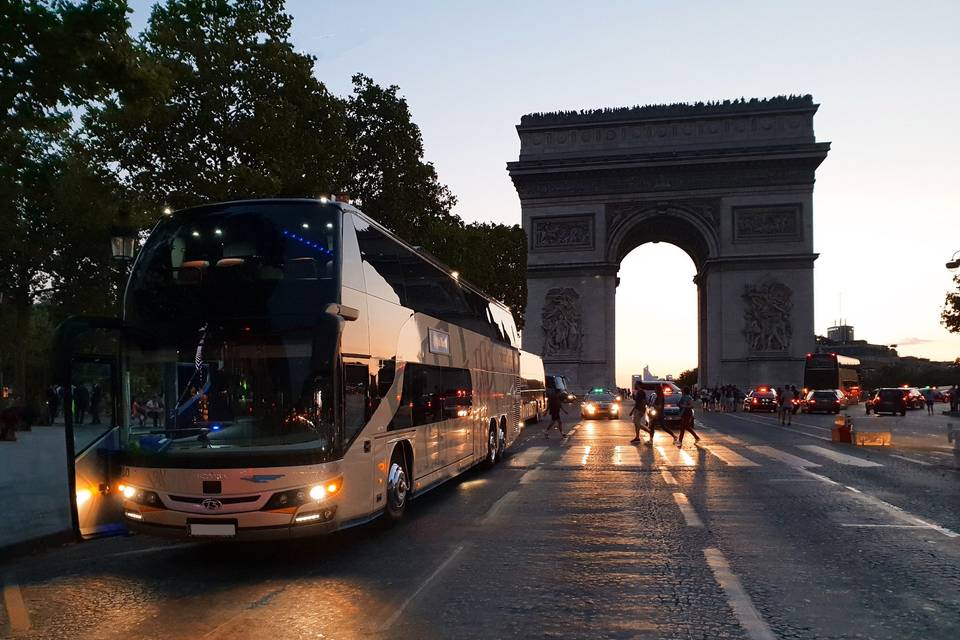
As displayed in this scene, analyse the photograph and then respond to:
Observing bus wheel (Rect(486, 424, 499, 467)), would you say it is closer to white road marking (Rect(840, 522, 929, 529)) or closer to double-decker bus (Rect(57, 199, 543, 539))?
double-decker bus (Rect(57, 199, 543, 539))

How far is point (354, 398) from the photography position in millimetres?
8656

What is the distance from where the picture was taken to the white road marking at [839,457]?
1753 centimetres

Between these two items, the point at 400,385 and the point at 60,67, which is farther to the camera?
the point at 400,385

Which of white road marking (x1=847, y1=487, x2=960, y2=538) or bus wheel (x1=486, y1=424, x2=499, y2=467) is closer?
white road marking (x1=847, y1=487, x2=960, y2=538)

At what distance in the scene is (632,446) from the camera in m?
A: 22.3

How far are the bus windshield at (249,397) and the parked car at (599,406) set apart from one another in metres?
31.7

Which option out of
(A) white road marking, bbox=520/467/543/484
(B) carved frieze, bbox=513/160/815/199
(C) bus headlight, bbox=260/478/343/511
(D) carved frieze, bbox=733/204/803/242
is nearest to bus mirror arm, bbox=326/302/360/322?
(C) bus headlight, bbox=260/478/343/511

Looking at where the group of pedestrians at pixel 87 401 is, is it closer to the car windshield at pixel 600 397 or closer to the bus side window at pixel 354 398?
the bus side window at pixel 354 398

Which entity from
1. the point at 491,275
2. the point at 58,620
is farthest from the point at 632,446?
the point at 491,275

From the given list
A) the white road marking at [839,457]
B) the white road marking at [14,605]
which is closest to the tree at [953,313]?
the white road marking at [839,457]

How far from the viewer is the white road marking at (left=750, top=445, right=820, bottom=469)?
17.3 meters

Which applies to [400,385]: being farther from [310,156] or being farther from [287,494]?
[310,156]

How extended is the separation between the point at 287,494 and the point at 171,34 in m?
11.9

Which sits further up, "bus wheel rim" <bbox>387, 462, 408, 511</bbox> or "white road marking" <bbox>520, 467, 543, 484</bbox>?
"bus wheel rim" <bbox>387, 462, 408, 511</bbox>
